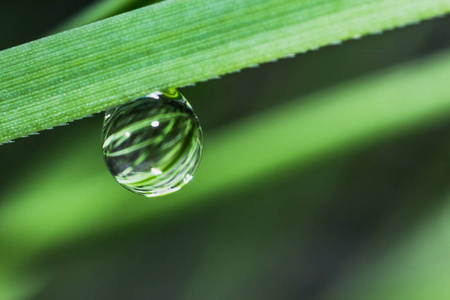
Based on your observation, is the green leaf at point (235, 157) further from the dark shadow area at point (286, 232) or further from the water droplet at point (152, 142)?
the water droplet at point (152, 142)

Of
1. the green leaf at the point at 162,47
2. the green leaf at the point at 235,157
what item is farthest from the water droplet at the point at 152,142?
the green leaf at the point at 235,157

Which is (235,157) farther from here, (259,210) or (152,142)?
(152,142)

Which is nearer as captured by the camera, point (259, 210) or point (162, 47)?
point (162, 47)

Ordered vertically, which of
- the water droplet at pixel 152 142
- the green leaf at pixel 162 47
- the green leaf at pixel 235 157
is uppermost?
the green leaf at pixel 235 157

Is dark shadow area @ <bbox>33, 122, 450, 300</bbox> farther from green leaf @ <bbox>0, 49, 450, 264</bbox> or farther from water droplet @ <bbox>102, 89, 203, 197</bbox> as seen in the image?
water droplet @ <bbox>102, 89, 203, 197</bbox>

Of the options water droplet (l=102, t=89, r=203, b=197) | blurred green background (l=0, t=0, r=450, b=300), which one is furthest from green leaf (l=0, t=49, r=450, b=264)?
water droplet (l=102, t=89, r=203, b=197)

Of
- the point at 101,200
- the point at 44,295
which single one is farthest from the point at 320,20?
the point at 44,295

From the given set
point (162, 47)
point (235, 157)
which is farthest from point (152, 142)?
point (235, 157)
